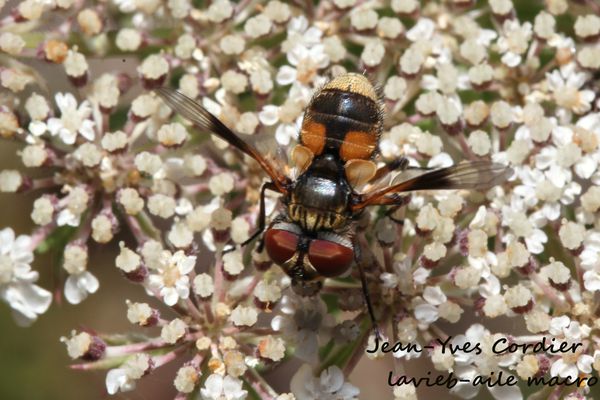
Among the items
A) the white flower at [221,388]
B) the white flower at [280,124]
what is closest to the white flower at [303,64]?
the white flower at [280,124]

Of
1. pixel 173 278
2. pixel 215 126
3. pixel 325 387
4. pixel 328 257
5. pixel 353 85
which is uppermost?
pixel 353 85

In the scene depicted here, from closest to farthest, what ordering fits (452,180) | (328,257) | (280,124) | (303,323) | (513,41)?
(328,257) → (452,180) → (303,323) → (280,124) → (513,41)

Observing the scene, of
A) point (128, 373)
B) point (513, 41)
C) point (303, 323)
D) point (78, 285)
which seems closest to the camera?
point (128, 373)

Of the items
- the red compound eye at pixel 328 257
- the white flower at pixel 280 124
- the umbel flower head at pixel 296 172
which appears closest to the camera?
the red compound eye at pixel 328 257

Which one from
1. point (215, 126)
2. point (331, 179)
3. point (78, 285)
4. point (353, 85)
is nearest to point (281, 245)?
point (331, 179)

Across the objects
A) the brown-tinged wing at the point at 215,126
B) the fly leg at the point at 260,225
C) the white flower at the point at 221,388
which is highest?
the brown-tinged wing at the point at 215,126

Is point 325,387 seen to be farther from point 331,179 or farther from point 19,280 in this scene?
point 19,280

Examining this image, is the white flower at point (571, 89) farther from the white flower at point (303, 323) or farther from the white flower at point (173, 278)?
the white flower at point (173, 278)
